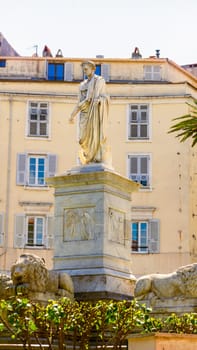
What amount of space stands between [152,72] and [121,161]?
5.48 m

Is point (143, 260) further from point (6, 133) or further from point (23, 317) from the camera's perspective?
point (23, 317)

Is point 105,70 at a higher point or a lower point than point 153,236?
higher

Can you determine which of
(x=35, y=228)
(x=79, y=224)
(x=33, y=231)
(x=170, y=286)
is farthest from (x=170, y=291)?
(x=35, y=228)

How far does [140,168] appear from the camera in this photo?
42.9 m

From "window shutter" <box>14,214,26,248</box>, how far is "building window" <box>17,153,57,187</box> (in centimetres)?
171

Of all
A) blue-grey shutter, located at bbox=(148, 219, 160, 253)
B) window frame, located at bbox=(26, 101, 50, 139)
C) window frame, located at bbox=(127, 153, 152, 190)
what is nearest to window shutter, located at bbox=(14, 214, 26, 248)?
window frame, located at bbox=(26, 101, 50, 139)

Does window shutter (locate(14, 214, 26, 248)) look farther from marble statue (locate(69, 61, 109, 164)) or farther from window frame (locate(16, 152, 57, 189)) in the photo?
marble statue (locate(69, 61, 109, 164))

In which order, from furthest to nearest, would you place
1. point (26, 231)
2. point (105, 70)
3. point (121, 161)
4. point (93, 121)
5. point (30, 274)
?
point (105, 70) < point (121, 161) < point (26, 231) < point (93, 121) < point (30, 274)

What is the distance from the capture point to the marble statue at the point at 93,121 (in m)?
16.8

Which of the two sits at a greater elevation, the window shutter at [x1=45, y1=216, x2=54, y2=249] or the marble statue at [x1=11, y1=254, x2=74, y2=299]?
the window shutter at [x1=45, y1=216, x2=54, y2=249]

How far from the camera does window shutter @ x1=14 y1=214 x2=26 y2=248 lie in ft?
135

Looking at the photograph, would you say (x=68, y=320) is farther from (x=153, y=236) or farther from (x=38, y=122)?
(x=38, y=122)

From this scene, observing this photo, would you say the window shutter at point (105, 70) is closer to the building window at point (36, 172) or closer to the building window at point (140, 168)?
the building window at point (140, 168)

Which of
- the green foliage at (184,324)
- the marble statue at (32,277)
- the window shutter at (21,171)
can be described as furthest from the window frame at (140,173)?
the green foliage at (184,324)
